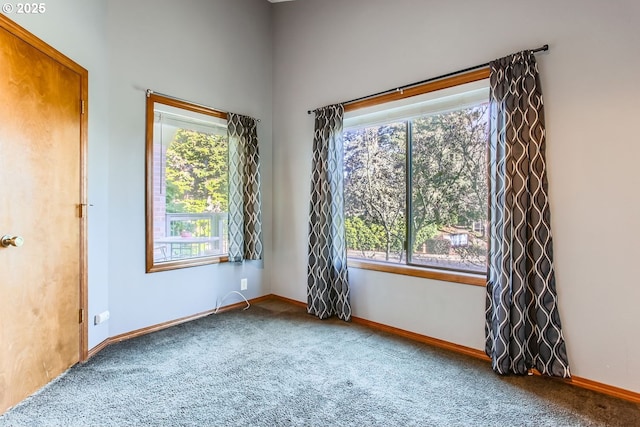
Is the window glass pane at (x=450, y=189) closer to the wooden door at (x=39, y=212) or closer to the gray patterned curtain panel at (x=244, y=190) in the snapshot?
the gray patterned curtain panel at (x=244, y=190)

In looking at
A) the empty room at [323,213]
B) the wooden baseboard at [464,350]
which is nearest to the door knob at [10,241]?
the empty room at [323,213]

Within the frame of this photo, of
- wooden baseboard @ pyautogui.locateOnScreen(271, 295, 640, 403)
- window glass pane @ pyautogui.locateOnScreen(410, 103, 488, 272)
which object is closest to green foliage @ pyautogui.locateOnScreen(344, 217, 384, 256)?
window glass pane @ pyautogui.locateOnScreen(410, 103, 488, 272)

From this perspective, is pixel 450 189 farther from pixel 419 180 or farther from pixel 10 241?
→ pixel 10 241

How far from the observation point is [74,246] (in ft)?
7.54

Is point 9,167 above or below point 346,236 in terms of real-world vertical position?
above

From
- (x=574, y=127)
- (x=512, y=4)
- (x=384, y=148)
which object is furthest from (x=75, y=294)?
(x=512, y=4)

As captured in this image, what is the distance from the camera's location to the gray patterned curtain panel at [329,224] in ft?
10.7

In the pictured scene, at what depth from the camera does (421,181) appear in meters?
2.90

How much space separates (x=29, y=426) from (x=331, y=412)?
1.54m

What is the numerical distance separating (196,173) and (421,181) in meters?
2.20

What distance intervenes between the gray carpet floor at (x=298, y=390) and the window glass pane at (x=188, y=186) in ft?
3.06

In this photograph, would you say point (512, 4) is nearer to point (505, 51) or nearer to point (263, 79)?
point (505, 51)

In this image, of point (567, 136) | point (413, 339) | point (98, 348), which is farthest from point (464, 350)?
point (98, 348)

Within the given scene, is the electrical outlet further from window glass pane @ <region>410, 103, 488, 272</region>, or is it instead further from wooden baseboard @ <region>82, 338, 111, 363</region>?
window glass pane @ <region>410, 103, 488, 272</region>
